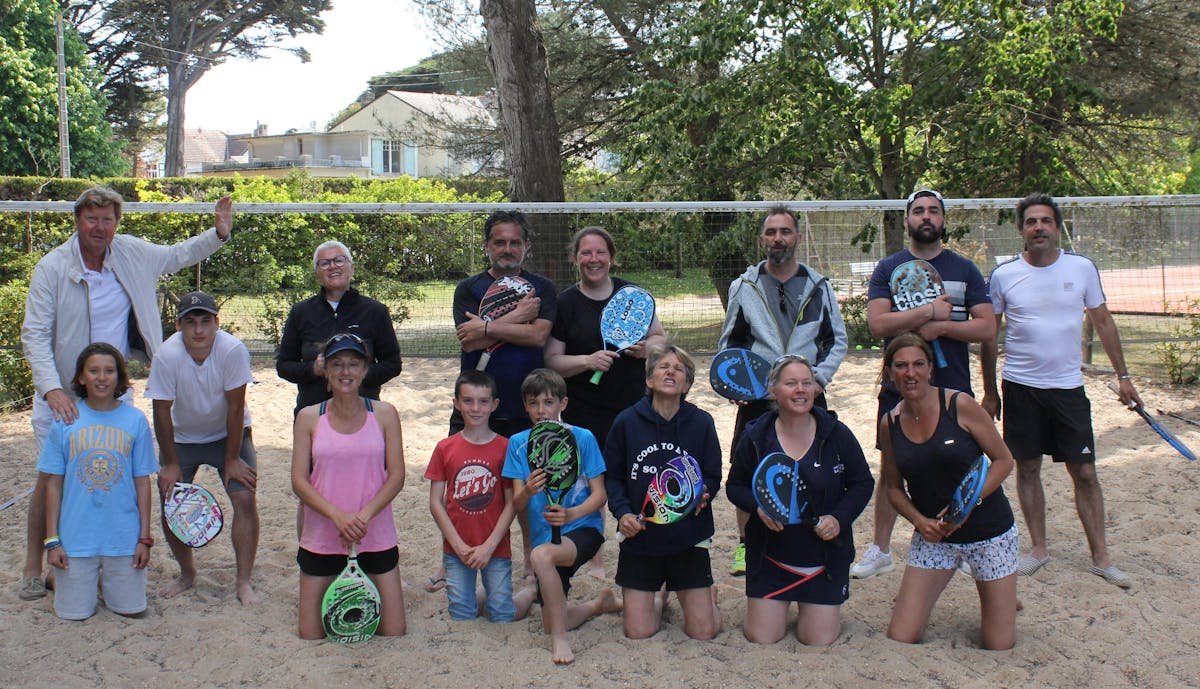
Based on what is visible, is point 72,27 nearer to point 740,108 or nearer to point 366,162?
point 366,162

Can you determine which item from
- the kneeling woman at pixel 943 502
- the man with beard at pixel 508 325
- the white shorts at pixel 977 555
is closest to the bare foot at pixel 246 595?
the man with beard at pixel 508 325

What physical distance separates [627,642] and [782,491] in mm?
894

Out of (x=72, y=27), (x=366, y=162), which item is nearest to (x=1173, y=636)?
(x=72, y=27)

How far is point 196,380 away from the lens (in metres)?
4.30

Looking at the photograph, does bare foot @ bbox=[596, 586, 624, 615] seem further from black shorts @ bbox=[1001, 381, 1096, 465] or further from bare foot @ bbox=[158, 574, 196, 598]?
black shorts @ bbox=[1001, 381, 1096, 465]

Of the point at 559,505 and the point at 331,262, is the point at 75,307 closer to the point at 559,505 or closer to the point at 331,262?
the point at 331,262

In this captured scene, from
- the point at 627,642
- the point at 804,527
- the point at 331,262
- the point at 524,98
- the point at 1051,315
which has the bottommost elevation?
the point at 627,642

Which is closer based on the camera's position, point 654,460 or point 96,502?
point 654,460

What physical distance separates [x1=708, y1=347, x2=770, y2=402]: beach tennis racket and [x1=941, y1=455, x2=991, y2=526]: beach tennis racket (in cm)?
96

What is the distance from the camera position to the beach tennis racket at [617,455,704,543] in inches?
156

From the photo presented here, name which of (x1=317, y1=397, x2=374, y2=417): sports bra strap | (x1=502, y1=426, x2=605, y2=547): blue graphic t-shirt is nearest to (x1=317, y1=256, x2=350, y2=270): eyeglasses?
(x1=317, y1=397, x2=374, y2=417): sports bra strap

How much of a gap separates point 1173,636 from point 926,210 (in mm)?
2047

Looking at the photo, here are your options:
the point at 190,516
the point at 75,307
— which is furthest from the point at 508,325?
the point at 75,307

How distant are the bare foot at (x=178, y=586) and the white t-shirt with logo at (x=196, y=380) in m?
0.68
